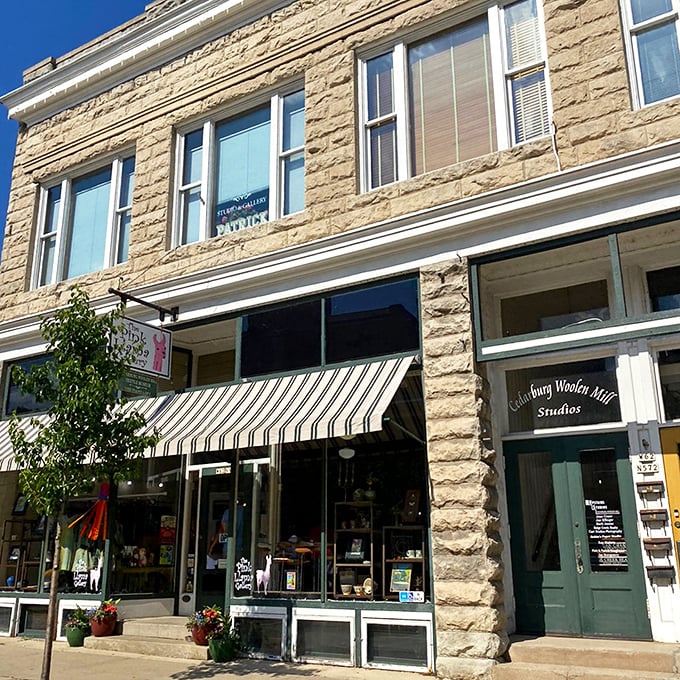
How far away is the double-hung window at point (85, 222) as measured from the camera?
1288 centimetres

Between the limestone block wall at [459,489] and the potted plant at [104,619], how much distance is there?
5318mm

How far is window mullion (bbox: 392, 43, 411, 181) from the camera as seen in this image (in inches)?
385

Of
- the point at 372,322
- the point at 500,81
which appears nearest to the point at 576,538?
the point at 372,322

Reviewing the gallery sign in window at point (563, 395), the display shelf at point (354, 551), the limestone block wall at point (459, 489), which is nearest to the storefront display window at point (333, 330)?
the limestone block wall at point (459, 489)

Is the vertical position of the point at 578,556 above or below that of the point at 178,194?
below

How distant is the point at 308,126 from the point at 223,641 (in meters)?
7.11

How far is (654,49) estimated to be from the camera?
8.40 m

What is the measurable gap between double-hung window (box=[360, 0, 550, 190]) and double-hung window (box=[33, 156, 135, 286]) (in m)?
4.97

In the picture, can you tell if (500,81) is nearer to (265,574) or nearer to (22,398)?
(265,574)

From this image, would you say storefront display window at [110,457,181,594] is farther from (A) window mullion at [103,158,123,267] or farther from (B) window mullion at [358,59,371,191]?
(B) window mullion at [358,59,371,191]

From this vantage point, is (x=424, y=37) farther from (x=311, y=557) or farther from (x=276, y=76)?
(x=311, y=557)

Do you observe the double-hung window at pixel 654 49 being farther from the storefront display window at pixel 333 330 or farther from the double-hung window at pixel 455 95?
the storefront display window at pixel 333 330

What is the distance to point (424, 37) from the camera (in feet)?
33.3

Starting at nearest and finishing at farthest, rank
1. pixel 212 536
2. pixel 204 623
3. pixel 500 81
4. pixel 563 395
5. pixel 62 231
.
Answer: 1. pixel 563 395
2. pixel 500 81
3. pixel 204 623
4. pixel 212 536
5. pixel 62 231
